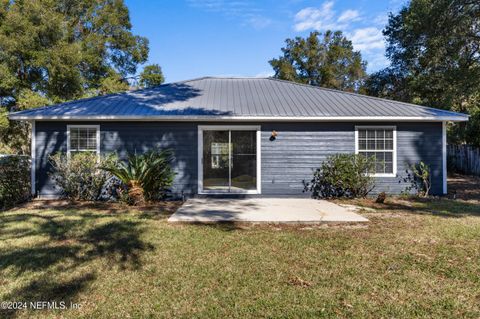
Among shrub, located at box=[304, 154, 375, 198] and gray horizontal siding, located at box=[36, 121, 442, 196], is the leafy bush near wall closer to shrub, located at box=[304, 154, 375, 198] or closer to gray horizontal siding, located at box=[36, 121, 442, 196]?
gray horizontal siding, located at box=[36, 121, 442, 196]

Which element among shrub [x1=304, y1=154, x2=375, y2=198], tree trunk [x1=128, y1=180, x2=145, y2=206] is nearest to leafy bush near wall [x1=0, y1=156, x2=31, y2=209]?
tree trunk [x1=128, y1=180, x2=145, y2=206]

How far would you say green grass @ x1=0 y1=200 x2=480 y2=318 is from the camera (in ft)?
10.4

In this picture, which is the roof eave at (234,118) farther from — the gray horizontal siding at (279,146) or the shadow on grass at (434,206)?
the shadow on grass at (434,206)

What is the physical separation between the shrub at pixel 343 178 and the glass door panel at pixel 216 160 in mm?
2795

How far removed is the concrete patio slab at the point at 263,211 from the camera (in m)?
6.70

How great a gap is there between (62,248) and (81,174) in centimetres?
482

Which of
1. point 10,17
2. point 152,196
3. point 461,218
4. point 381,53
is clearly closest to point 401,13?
point 381,53

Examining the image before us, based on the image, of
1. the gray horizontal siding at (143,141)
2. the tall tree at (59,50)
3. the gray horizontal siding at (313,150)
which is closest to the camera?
the gray horizontal siding at (143,141)

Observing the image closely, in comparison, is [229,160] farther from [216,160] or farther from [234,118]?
[234,118]

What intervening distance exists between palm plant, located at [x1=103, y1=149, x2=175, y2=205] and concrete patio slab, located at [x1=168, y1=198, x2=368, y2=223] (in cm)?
101

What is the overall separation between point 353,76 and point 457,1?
2055 cm

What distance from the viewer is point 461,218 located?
6742mm

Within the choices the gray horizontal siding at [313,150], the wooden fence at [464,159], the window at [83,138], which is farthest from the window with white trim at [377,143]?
the window at [83,138]

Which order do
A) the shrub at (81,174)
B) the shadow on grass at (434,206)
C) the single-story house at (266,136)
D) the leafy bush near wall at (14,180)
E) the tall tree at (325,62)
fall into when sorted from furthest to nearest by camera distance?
1. the tall tree at (325,62)
2. the single-story house at (266,136)
3. the shrub at (81,174)
4. the leafy bush near wall at (14,180)
5. the shadow on grass at (434,206)
